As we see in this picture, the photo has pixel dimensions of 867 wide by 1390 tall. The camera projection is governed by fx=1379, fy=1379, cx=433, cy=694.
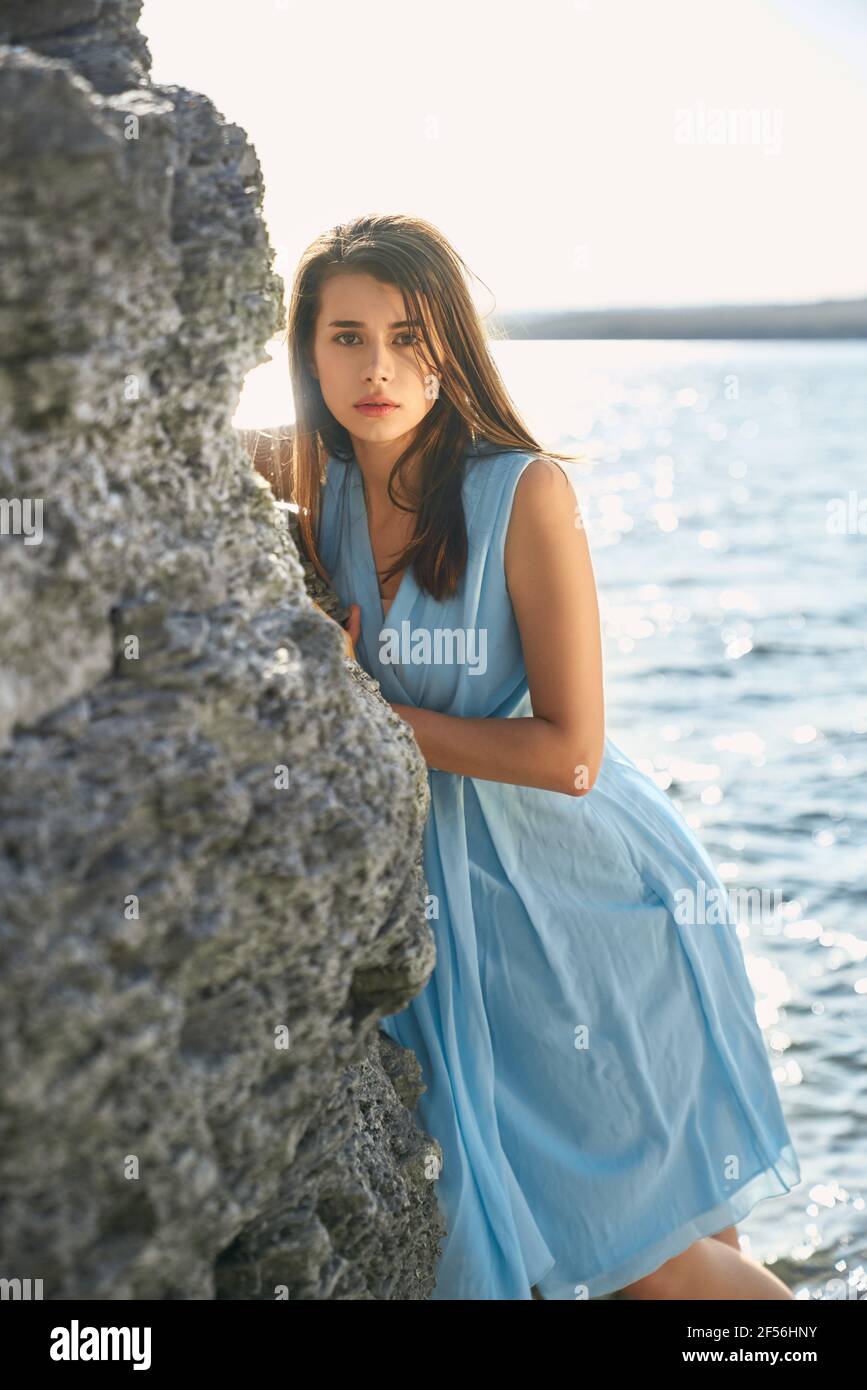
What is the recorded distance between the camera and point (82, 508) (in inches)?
65.6

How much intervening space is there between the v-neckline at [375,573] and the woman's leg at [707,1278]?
1419mm

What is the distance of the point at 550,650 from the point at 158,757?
1226mm

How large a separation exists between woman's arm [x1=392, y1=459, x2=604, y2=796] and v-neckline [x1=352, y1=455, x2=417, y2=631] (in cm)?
20

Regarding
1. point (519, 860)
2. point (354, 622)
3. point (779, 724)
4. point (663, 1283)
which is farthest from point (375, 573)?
point (779, 724)

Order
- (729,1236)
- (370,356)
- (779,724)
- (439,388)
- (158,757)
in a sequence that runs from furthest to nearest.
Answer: (779,724) < (729,1236) < (439,388) < (370,356) < (158,757)

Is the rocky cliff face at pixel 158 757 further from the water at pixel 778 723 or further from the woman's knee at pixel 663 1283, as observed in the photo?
the woman's knee at pixel 663 1283

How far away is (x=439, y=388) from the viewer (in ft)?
9.23

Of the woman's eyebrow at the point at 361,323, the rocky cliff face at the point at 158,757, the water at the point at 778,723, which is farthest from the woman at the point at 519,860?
the rocky cliff face at the point at 158,757

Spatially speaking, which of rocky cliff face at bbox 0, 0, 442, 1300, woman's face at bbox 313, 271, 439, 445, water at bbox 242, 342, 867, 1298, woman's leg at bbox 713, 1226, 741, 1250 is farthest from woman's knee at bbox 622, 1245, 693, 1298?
woman's face at bbox 313, 271, 439, 445

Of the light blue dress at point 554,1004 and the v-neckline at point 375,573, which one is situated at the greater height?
the v-neckline at point 375,573

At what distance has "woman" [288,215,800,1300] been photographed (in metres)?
2.69

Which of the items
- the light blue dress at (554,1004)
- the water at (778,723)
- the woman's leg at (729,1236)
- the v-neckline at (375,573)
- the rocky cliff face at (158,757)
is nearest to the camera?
the rocky cliff face at (158,757)

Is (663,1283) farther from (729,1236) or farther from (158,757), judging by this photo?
(158,757)

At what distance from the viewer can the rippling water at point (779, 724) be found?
4559 millimetres
